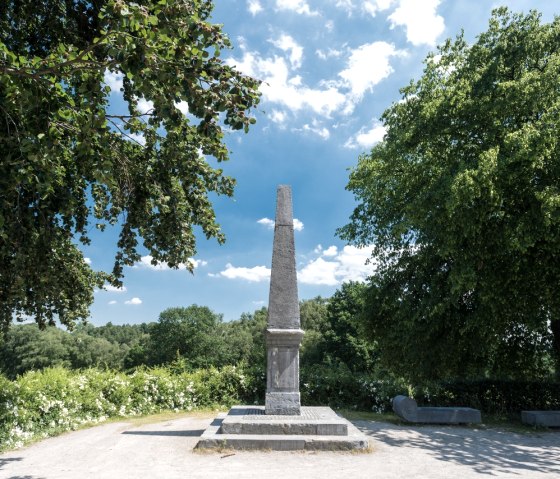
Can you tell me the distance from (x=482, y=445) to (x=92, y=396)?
999 centimetres

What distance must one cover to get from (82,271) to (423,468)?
39.1 feet

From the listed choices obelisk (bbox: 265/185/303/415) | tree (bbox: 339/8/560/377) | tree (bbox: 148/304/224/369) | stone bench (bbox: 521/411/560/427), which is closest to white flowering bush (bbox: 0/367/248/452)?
obelisk (bbox: 265/185/303/415)

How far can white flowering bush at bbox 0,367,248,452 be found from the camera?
9875 millimetres

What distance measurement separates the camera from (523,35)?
14062 mm

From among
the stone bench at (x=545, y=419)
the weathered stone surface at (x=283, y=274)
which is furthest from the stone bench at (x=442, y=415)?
the weathered stone surface at (x=283, y=274)

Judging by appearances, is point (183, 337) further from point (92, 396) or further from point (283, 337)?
point (283, 337)

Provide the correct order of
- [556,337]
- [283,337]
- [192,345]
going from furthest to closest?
[192,345] → [556,337] → [283,337]

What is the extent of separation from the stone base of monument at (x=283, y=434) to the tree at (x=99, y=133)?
3719mm

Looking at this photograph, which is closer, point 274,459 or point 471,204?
point 274,459

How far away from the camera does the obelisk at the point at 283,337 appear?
9.03 m

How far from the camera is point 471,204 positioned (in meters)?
12.8

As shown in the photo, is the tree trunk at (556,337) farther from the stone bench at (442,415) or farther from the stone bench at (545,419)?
the stone bench at (442,415)

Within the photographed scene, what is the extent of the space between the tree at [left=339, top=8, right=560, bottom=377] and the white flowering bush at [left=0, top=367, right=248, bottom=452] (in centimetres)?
679

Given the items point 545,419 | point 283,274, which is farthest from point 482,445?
point 283,274
